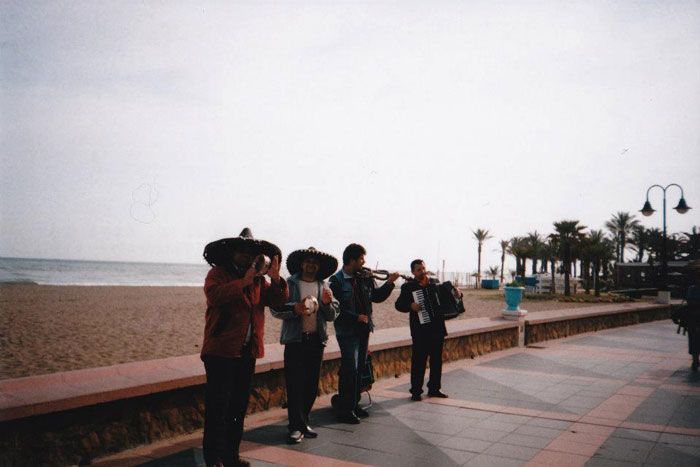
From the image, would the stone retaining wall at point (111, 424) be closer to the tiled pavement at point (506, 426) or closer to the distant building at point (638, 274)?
the tiled pavement at point (506, 426)

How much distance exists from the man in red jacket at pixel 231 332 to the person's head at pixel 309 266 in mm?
863

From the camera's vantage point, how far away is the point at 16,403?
12.3 feet

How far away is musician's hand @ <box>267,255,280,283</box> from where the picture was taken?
161 inches

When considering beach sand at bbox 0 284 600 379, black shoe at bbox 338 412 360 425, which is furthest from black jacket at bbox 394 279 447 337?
beach sand at bbox 0 284 600 379

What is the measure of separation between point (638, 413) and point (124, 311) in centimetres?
1809

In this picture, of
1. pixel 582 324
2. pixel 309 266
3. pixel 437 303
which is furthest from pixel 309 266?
pixel 582 324

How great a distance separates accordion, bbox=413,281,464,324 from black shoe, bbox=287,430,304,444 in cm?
237

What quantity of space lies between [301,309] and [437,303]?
2.55 metres

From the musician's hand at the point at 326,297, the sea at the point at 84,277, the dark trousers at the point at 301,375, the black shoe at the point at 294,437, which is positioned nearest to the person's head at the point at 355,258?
the musician's hand at the point at 326,297

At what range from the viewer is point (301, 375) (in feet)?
16.5

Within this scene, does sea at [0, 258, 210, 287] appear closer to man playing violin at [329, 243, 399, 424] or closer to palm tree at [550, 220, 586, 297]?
palm tree at [550, 220, 586, 297]

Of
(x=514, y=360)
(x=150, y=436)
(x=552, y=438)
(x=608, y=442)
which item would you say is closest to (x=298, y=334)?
(x=150, y=436)

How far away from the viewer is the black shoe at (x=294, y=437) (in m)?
4.75

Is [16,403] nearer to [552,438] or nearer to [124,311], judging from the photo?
[552,438]
